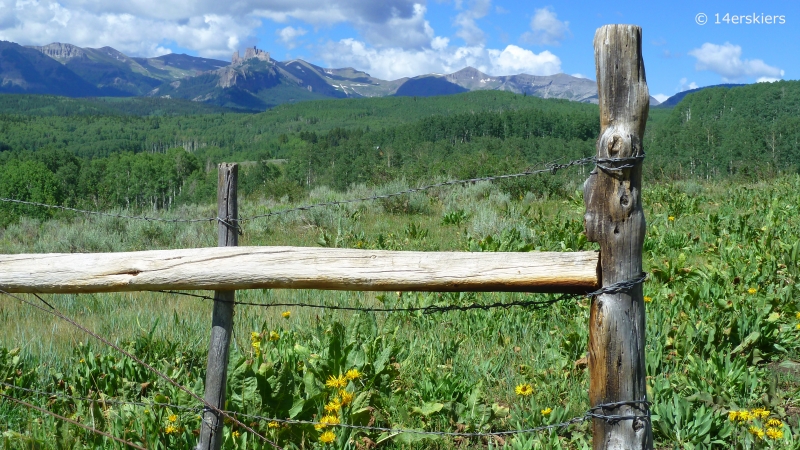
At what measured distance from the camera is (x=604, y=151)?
7.54 feet

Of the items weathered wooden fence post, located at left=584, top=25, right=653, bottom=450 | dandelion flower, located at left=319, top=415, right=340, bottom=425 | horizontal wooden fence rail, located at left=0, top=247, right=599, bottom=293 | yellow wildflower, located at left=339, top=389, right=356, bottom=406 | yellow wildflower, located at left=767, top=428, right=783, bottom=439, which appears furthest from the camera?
yellow wildflower, located at left=339, top=389, right=356, bottom=406

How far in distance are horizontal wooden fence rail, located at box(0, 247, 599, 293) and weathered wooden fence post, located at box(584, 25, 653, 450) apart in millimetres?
124

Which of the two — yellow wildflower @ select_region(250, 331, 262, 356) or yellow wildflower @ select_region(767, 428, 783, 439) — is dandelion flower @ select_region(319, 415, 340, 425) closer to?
yellow wildflower @ select_region(250, 331, 262, 356)

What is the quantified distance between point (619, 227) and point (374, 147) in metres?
81.2

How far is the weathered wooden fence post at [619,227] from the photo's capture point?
89.9 inches

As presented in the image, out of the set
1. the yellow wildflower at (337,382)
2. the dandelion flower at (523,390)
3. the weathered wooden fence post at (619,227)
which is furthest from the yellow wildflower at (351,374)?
the weathered wooden fence post at (619,227)

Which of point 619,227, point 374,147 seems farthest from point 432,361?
point 374,147

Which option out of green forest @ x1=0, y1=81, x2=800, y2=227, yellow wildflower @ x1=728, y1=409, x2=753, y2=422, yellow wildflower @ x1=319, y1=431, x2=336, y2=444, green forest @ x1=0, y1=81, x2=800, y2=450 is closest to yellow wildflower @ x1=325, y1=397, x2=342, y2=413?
green forest @ x1=0, y1=81, x2=800, y2=450

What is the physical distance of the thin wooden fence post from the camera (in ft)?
9.52

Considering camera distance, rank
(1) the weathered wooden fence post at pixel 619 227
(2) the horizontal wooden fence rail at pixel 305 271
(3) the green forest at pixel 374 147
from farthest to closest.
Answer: (3) the green forest at pixel 374 147 → (2) the horizontal wooden fence rail at pixel 305 271 → (1) the weathered wooden fence post at pixel 619 227

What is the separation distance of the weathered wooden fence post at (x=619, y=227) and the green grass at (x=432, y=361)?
0.63m

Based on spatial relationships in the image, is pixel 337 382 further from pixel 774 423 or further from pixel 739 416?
pixel 774 423

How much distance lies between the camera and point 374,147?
3258 inches

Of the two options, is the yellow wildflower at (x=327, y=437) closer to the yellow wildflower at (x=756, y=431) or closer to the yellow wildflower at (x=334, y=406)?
the yellow wildflower at (x=334, y=406)
